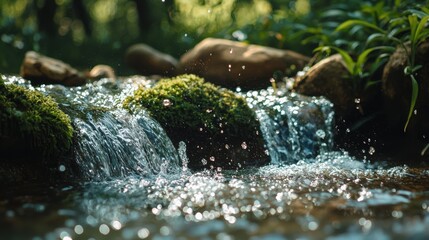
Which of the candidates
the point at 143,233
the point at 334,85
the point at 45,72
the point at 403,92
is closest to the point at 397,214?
the point at 143,233

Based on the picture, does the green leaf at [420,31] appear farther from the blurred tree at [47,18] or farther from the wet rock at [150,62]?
the blurred tree at [47,18]

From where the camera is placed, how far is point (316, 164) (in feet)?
17.0

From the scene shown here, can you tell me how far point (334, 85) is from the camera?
651 centimetres

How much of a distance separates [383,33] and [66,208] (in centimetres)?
498

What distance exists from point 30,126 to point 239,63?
4376mm

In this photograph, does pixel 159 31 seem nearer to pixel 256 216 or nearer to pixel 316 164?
pixel 316 164

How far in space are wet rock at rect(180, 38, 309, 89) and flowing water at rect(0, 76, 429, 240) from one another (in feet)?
5.81

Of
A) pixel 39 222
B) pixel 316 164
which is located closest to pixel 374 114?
pixel 316 164

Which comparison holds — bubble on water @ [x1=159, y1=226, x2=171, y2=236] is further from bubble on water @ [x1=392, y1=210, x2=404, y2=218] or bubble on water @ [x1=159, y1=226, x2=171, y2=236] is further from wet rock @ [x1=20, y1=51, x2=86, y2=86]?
wet rock @ [x1=20, y1=51, x2=86, y2=86]

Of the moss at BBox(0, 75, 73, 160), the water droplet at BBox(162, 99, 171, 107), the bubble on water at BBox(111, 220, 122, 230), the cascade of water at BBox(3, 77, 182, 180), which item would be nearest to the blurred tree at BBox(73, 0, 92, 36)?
the cascade of water at BBox(3, 77, 182, 180)

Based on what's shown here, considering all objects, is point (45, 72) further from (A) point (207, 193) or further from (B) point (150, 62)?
(A) point (207, 193)

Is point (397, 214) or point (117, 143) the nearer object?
point (397, 214)

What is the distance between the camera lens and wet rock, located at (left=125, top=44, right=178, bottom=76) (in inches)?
356

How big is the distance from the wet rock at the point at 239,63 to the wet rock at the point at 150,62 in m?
0.90
